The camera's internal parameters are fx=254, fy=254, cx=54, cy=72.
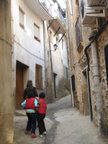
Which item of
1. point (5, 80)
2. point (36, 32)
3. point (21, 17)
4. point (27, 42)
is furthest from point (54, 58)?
point (5, 80)

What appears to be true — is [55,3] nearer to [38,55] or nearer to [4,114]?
[38,55]

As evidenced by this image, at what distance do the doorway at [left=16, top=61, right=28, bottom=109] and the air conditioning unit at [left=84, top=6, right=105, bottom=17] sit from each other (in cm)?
677

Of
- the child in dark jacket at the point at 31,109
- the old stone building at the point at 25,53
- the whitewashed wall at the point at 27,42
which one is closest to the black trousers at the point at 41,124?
the child in dark jacket at the point at 31,109

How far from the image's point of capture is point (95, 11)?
599 centimetres

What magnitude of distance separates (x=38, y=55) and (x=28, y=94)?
321 inches

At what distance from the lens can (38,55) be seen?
50.1 ft

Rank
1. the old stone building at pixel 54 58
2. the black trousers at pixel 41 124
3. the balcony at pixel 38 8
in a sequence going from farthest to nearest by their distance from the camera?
1. the old stone building at pixel 54 58
2. the balcony at pixel 38 8
3. the black trousers at pixel 41 124

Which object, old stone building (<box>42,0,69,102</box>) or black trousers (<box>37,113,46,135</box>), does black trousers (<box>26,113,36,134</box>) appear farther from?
old stone building (<box>42,0,69,102</box>)

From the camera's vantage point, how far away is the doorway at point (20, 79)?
12451 millimetres

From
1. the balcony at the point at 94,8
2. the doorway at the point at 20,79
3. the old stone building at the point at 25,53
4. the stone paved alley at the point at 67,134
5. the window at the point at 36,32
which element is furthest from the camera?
the window at the point at 36,32

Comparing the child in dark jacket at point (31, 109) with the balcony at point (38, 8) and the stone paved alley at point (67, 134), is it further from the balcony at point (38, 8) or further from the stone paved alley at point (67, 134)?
the balcony at point (38, 8)

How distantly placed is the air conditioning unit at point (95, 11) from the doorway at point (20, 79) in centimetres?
677

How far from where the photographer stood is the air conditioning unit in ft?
19.3

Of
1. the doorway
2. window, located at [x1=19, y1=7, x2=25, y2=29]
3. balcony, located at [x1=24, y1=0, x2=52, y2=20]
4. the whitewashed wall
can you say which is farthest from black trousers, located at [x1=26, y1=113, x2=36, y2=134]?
balcony, located at [x1=24, y1=0, x2=52, y2=20]
